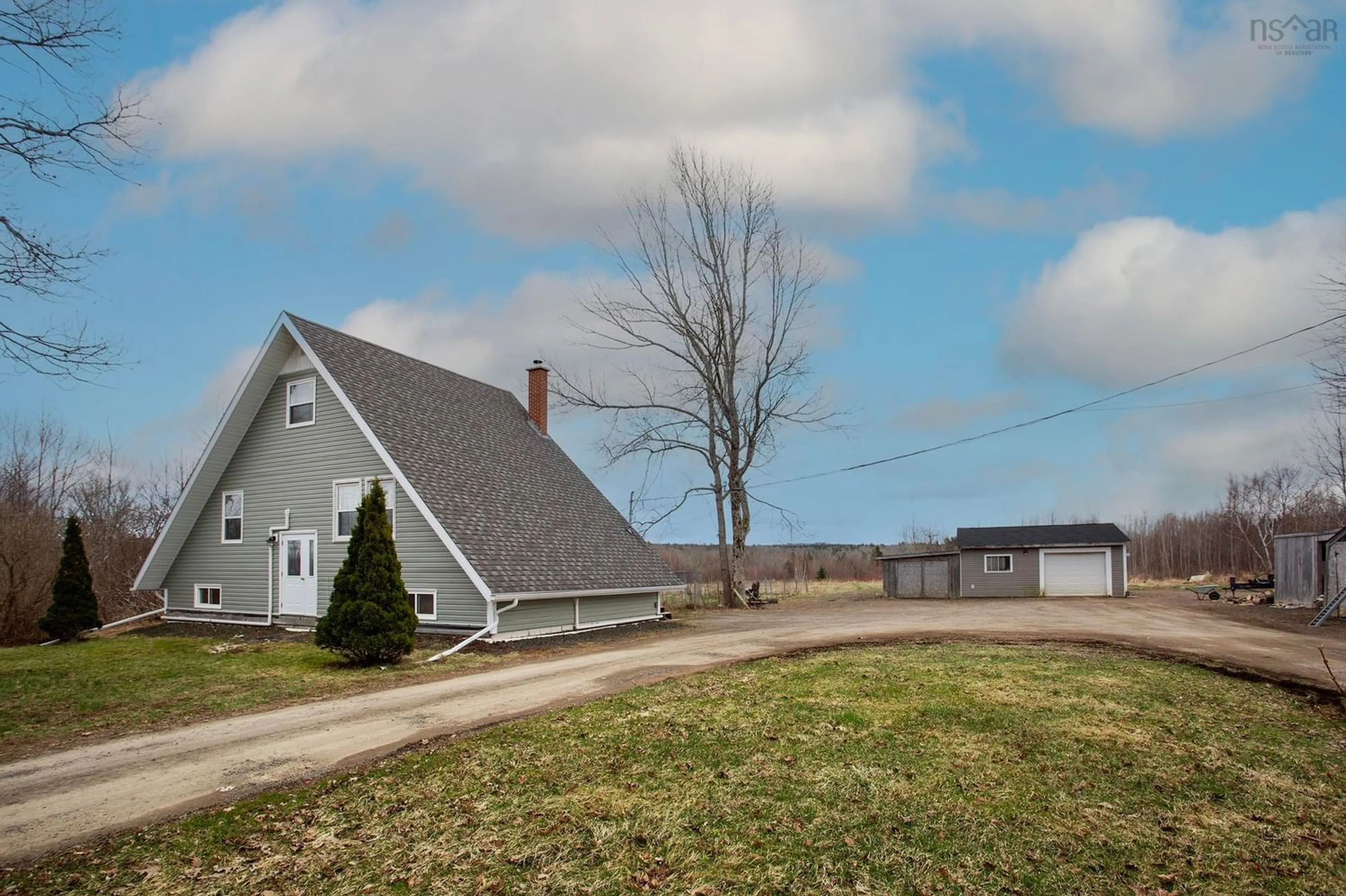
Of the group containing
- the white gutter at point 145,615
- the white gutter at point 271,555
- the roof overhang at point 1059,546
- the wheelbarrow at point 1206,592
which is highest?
the white gutter at point 271,555

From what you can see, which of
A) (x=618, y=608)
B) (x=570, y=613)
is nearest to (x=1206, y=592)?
(x=618, y=608)

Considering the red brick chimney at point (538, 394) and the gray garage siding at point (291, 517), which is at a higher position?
the red brick chimney at point (538, 394)

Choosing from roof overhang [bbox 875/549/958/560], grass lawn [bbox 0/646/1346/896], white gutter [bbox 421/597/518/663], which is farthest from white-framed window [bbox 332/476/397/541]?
roof overhang [bbox 875/549/958/560]

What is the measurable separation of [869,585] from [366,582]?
4378 cm

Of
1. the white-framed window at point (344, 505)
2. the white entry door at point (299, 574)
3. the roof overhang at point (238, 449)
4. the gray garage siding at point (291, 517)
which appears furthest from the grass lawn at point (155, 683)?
the roof overhang at point (238, 449)

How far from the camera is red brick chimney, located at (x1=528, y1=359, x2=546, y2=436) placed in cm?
2738

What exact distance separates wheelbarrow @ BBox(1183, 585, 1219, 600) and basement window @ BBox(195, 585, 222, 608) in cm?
3614

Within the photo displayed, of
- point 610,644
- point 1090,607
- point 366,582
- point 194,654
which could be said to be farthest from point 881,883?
point 1090,607

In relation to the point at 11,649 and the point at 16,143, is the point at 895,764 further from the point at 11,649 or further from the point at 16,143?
the point at 11,649

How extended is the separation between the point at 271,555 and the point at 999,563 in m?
31.7

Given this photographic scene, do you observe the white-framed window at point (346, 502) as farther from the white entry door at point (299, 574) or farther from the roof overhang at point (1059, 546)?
the roof overhang at point (1059, 546)

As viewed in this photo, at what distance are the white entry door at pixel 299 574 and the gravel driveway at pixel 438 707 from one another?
7.82 m

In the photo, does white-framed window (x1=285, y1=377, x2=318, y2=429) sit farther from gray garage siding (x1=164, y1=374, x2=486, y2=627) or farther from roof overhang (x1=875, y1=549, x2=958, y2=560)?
roof overhang (x1=875, y1=549, x2=958, y2=560)

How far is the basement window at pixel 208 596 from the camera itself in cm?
2156
